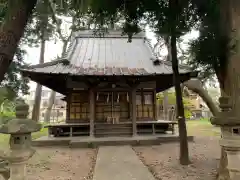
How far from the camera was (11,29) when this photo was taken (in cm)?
268

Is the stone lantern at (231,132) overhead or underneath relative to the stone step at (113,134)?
overhead

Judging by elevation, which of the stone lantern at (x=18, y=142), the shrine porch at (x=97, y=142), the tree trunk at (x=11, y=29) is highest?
the tree trunk at (x=11, y=29)

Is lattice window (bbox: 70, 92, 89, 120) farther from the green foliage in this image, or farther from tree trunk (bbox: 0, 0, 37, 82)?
tree trunk (bbox: 0, 0, 37, 82)

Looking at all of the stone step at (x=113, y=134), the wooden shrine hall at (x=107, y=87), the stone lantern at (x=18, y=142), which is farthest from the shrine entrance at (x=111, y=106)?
the stone lantern at (x=18, y=142)

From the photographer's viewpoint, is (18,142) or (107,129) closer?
(18,142)

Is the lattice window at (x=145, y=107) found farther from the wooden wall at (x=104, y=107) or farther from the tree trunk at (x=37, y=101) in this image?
the tree trunk at (x=37, y=101)

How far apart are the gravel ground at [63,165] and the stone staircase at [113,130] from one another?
1748mm

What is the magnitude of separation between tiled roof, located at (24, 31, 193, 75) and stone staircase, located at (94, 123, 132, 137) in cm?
256

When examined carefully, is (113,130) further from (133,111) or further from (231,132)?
(231,132)

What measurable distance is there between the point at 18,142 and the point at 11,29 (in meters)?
1.57

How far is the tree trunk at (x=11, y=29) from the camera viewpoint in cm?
262

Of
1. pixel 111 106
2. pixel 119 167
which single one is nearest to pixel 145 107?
pixel 111 106

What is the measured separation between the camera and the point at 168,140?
8680 millimetres

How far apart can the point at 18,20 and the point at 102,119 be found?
7.32 meters
